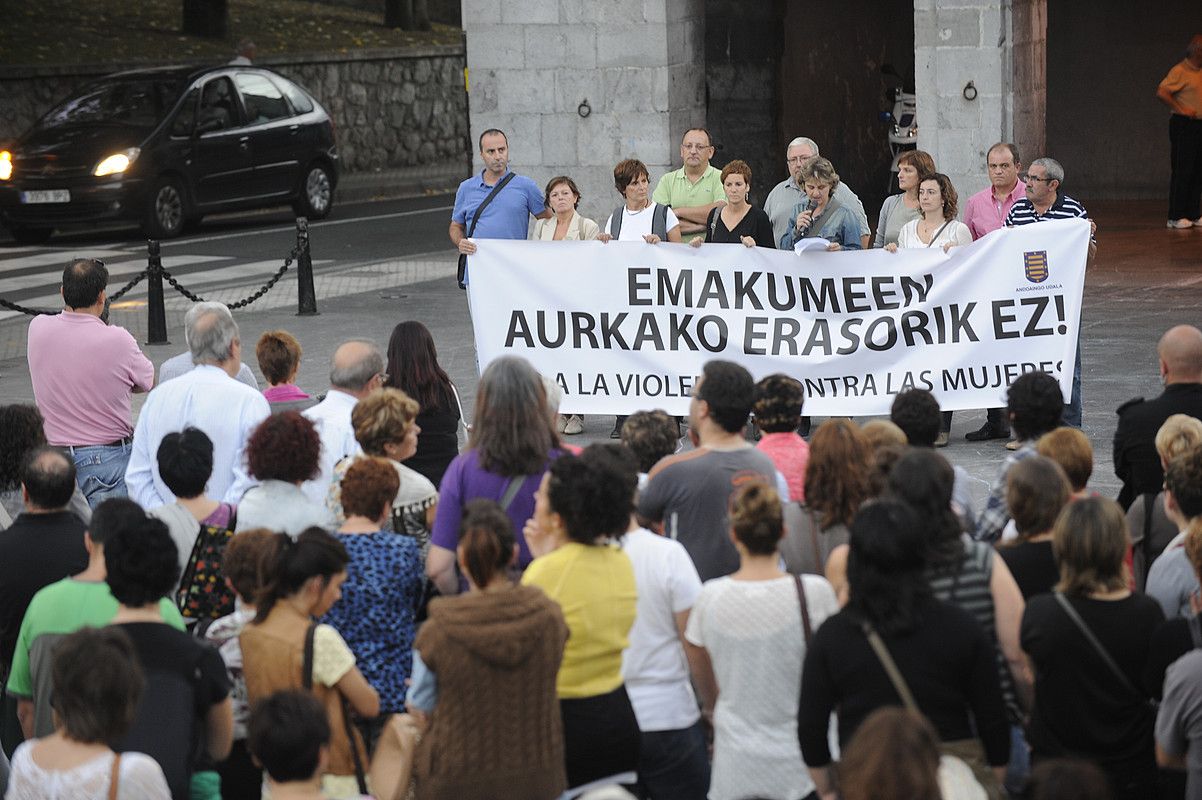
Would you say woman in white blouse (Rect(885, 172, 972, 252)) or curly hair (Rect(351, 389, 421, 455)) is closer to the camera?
curly hair (Rect(351, 389, 421, 455))

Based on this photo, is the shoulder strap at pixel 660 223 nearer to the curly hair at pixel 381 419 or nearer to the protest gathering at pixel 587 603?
the protest gathering at pixel 587 603

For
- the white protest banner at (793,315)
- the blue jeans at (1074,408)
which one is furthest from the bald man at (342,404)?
the blue jeans at (1074,408)

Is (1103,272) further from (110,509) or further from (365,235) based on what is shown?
(110,509)

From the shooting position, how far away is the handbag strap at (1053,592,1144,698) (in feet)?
15.7

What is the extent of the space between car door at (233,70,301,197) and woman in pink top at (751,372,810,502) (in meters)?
17.7

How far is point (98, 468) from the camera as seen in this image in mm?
8133

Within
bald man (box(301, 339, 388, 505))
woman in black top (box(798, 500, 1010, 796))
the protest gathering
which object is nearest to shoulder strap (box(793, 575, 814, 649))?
the protest gathering

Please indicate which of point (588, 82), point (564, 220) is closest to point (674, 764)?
point (564, 220)

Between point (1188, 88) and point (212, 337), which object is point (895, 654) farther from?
point (1188, 88)

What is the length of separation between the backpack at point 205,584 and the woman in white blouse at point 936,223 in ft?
17.1

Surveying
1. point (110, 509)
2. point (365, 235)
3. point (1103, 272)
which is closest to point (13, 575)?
point (110, 509)

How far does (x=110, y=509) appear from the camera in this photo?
17.0ft

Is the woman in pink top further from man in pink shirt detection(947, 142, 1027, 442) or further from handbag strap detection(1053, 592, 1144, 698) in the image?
man in pink shirt detection(947, 142, 1027, 442)

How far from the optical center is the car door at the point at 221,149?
73.0 feet
